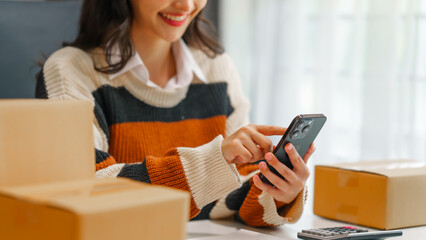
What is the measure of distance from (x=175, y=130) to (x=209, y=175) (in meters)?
0.35

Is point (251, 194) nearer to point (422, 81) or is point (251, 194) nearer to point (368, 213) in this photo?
point (368, 213)

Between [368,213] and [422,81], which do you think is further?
[422,81]

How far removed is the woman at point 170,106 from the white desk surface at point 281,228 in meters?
0.02

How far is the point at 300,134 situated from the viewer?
3.00ft

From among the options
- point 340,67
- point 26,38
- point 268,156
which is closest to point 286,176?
point 268,156

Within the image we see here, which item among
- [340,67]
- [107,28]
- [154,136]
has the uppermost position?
[107,28]

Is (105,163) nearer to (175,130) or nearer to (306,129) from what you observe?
(175,130)

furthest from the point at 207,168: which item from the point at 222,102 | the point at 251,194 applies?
the point at 222,102

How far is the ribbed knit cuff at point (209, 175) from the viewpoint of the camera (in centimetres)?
98

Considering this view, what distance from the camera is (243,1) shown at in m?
2.78

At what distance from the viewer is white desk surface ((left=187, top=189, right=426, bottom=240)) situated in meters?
0.99

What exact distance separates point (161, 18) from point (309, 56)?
1.41 meters

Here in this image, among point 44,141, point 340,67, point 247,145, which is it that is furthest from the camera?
point 340,67

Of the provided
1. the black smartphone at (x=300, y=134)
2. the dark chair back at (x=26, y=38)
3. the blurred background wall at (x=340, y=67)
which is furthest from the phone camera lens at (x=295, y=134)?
the blurred background wall at (x=340, y=67)
